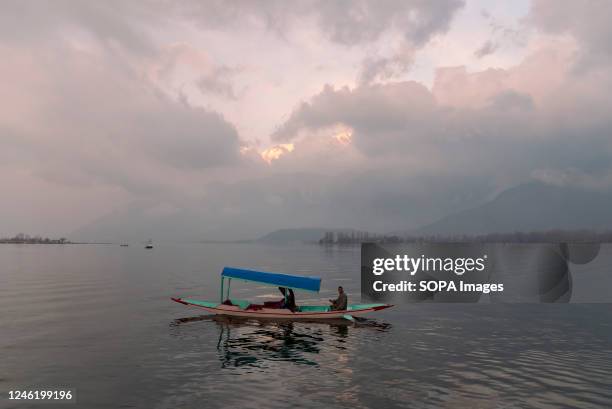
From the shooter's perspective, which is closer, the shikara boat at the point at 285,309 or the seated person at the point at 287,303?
the shikara boat at the point at 285,309

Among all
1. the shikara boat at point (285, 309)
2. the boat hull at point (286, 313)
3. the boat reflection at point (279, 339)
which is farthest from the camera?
the boat hull at point (286, 313)

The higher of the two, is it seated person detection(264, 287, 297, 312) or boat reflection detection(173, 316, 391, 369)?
seated person detection(264, 287, 297, 312)

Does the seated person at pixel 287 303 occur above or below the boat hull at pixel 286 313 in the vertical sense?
above

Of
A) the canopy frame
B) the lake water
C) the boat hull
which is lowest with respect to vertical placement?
the lake water

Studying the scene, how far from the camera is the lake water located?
64.7 feet

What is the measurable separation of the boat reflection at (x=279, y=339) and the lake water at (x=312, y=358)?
0.41 ft

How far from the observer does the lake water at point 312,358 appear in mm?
19734

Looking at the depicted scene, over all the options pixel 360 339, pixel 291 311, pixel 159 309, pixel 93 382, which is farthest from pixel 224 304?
pixel 93 382

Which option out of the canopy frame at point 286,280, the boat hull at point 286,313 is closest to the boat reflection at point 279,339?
the boat hull at point 286,313

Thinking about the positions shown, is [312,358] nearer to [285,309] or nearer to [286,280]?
[286,280]

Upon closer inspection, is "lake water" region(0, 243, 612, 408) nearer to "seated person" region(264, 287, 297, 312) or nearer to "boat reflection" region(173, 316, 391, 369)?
"boat reflection" region(173, 316, 391, 369)

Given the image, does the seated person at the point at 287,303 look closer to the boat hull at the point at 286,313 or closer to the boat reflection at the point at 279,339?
the boat hull at the point at 286,313

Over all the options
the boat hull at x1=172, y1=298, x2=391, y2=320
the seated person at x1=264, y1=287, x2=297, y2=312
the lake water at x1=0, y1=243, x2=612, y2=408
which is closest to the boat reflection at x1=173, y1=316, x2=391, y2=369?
the lake water at x1=0, y1=243, x2=612, y2=408

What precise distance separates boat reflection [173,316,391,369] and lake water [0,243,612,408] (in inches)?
5.0
